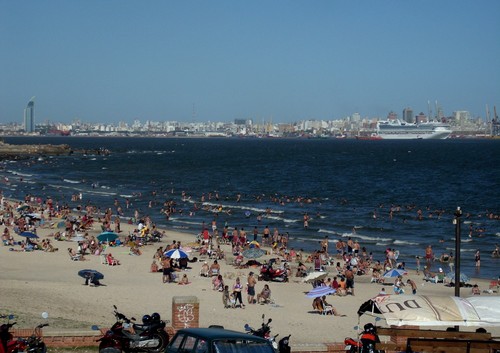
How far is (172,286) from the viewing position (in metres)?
26.9

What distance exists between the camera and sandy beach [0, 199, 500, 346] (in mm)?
19203


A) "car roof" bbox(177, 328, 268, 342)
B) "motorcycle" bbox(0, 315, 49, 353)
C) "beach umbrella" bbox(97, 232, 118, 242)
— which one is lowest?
"beach umbrella" bbox(97, 232, 118, 242)

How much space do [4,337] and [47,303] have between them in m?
8.48

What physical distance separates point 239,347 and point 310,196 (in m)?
63.8

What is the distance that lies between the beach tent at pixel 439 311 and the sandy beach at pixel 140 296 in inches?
117

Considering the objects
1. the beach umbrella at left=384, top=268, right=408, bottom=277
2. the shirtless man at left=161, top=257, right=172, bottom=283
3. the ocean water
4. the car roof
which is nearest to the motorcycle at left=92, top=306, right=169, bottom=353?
the car roof

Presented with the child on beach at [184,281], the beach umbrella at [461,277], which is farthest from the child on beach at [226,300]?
the beach umbrella at [461,277]

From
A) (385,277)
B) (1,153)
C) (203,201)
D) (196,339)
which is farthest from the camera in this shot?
(1,153)

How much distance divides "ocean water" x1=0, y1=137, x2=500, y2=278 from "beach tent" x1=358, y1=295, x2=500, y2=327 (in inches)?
838

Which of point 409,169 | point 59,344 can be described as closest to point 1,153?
point 409,169

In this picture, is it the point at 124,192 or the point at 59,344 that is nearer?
the point at 59,344

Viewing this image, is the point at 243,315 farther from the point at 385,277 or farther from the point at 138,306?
the point at 385,277

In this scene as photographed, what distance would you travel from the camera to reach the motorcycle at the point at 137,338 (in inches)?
507

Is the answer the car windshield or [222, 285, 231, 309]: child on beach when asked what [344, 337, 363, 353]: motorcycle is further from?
[222, 285, 231, 309]: child on beach
